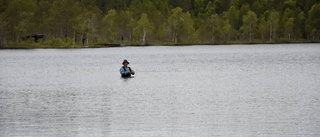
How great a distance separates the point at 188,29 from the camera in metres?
188

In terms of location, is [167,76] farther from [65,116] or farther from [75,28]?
[75,28]

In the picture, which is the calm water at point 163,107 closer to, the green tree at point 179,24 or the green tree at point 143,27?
the green tree at point 179,24

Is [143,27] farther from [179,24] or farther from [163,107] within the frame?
[163,107]

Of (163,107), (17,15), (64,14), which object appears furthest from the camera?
(64,14)

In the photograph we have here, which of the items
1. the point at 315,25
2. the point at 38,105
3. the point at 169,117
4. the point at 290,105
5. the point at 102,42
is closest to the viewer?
the point at 169,117

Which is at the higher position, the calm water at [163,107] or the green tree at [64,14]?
the green tree at [64,14]

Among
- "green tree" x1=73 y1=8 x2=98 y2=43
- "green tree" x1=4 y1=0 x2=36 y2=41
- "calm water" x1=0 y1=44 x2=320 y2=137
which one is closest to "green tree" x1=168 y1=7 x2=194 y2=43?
"green tree" x1=73 y1=8 x2=98 y2=43

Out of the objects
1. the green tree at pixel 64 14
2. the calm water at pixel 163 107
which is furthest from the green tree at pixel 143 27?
the calm water at pixel 163 107

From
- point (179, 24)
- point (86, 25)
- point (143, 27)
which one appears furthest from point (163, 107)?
point (143, 27)

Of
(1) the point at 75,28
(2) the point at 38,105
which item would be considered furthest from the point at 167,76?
(1) the point at 75,28

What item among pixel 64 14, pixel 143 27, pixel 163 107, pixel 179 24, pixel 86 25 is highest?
pixel 64 14

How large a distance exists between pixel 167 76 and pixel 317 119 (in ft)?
120

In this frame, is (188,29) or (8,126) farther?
(188,29)

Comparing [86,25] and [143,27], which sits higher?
[86,25]
